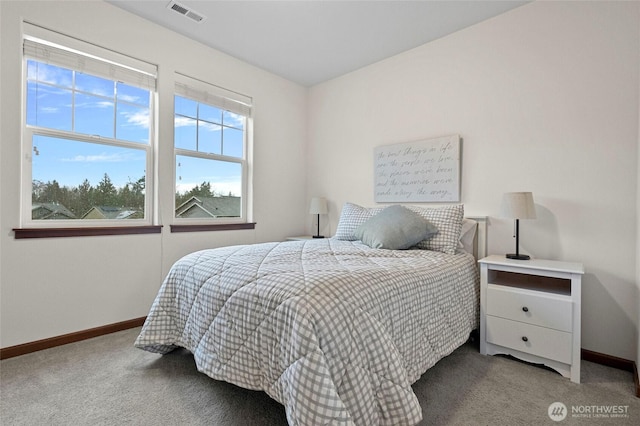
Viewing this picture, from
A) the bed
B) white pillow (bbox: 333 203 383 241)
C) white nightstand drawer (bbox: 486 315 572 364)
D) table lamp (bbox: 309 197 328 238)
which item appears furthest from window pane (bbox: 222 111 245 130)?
white nightstand drawer (bbox: 486 315 572 364)

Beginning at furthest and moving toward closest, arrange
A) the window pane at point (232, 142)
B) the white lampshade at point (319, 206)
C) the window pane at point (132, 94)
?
1. the white lampshade at point (319, 206)
2. the window pane at point (232, 142)
3. the window pane at point (132, 94)

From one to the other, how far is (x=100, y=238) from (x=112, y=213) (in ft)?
0.83

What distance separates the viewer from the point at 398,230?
237cm

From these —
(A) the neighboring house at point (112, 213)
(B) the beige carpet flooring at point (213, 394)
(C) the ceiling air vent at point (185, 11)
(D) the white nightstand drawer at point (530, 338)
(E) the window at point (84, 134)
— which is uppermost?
(C) the ceiling air vent at point (185, 11)

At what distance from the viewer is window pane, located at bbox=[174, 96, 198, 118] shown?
300 cm

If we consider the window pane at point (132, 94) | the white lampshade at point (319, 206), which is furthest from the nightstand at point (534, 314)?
the window pane at point (132, 94)

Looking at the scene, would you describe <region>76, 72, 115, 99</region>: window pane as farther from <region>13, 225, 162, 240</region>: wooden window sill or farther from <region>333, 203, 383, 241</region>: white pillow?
<region>333, 203, 383, 241</region>: white pillow

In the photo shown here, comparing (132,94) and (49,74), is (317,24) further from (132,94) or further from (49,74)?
(49,74)

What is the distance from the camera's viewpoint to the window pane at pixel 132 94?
8.74ft

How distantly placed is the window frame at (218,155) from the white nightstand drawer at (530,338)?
2496mm

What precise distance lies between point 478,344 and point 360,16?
274cm

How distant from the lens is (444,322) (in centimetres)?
183

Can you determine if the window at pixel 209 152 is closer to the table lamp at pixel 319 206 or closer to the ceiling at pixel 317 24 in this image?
the ceiling at pixel 317 24

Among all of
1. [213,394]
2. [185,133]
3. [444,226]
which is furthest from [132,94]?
[444,226]
